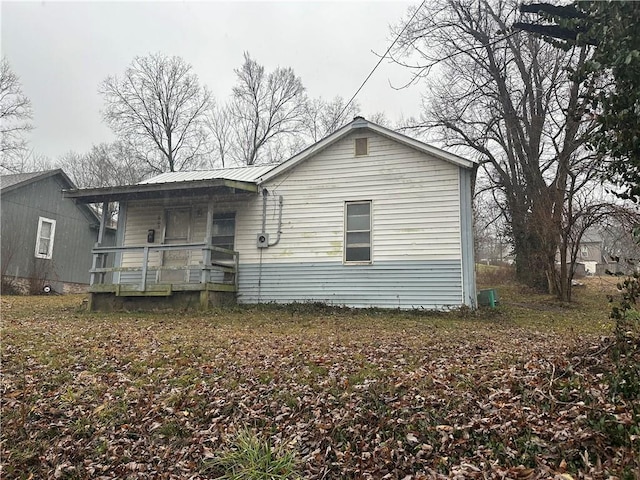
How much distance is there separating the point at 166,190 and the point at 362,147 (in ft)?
16.9

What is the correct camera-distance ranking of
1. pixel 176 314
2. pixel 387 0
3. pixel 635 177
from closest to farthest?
1. pixel 635 177
2. pixel 387 0
3. pixel 176 314

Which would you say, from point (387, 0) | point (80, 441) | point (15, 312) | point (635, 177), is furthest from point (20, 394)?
point (15, 312)

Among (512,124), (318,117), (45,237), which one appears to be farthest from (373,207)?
(318,117)

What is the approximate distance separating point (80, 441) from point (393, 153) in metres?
8.97

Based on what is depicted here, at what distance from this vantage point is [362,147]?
35.7ft

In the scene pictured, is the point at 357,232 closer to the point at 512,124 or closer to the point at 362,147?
the point at 362,147

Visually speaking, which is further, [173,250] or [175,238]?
[175,238]

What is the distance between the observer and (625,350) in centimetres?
330

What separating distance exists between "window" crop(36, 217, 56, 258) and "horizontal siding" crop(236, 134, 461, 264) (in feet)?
41.2

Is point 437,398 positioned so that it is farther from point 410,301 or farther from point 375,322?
point 410,301

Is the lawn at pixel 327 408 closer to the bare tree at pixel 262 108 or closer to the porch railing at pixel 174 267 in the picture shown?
the porch railing at pixel 174 267

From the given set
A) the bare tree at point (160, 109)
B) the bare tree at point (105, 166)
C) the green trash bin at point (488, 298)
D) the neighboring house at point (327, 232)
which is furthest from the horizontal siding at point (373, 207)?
the bare tree at point (105, 166)

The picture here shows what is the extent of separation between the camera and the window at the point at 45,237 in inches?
738

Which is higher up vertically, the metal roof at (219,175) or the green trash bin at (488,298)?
the metal roof at (219,175)
